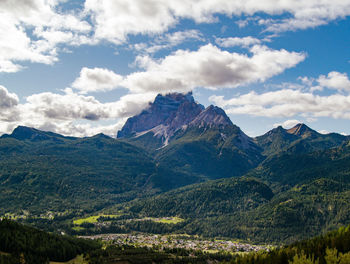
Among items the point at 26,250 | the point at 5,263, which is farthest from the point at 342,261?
the point at 26,250

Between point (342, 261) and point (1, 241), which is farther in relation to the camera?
point (1, 241)

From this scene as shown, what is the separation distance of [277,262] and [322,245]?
34.3 m

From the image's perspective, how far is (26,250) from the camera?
197625 millimetres

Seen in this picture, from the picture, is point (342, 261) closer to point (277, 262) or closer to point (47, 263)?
point (277, 262)

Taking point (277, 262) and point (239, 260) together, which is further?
point (239, 260)

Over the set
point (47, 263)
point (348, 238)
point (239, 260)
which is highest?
point (348, 238)

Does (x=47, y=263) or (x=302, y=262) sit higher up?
(x=302, y=262)

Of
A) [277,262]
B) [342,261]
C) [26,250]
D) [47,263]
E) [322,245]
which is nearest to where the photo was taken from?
[342,261]

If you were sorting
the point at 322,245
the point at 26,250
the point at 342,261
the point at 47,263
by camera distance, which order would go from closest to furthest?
the point at 342,261
the point at 322,245
the point at 47,263
the point at 26,250

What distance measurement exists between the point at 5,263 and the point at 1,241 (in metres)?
44.3

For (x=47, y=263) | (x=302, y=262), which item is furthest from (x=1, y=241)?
(x=302, y=262)

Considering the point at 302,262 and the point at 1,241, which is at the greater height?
the point at 302,262

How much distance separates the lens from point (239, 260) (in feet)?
520

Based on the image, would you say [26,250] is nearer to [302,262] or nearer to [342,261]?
[302,262]
